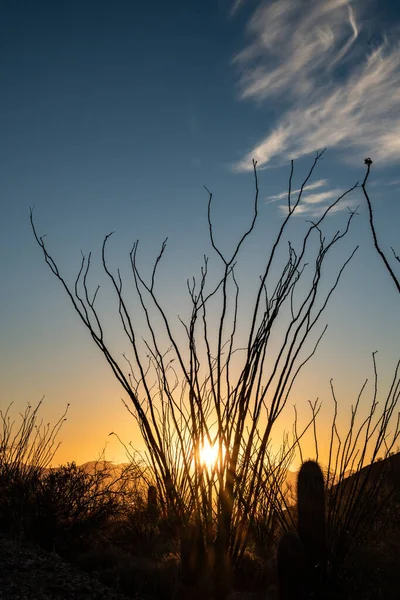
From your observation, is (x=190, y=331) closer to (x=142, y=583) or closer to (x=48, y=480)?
(x=142, y=583)

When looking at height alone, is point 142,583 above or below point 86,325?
below

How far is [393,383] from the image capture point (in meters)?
3.12

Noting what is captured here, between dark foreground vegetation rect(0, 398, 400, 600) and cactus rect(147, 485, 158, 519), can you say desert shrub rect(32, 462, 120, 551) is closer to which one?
dark foreground vegetation rect(0, 398, 400, 600)

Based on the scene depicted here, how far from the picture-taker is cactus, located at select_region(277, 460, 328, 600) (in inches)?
117

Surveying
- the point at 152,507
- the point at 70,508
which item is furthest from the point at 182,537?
the point at 152,507

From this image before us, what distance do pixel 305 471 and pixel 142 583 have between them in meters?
1.59

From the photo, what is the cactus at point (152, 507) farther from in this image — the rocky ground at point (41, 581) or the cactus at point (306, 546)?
the cactus at point (306, 546)

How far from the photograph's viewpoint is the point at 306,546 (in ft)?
11.2

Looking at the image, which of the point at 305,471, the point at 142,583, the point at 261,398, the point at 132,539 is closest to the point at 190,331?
the point at 261,398

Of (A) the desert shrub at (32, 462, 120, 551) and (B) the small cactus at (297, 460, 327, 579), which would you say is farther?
(A) the desert shrub at (32, 462, 120, 551)

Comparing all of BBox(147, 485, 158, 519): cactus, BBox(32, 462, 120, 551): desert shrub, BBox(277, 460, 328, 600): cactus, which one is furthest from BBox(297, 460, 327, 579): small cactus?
BBox(147, 485, 158, 519): cactus

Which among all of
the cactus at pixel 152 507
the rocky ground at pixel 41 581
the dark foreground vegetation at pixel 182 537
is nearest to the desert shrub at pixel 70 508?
the dark foreground vegetation at pixel 182 537

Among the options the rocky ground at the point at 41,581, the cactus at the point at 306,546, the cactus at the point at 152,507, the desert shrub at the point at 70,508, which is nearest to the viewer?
the cactus at the point at 306,546

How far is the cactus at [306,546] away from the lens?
2.97m
